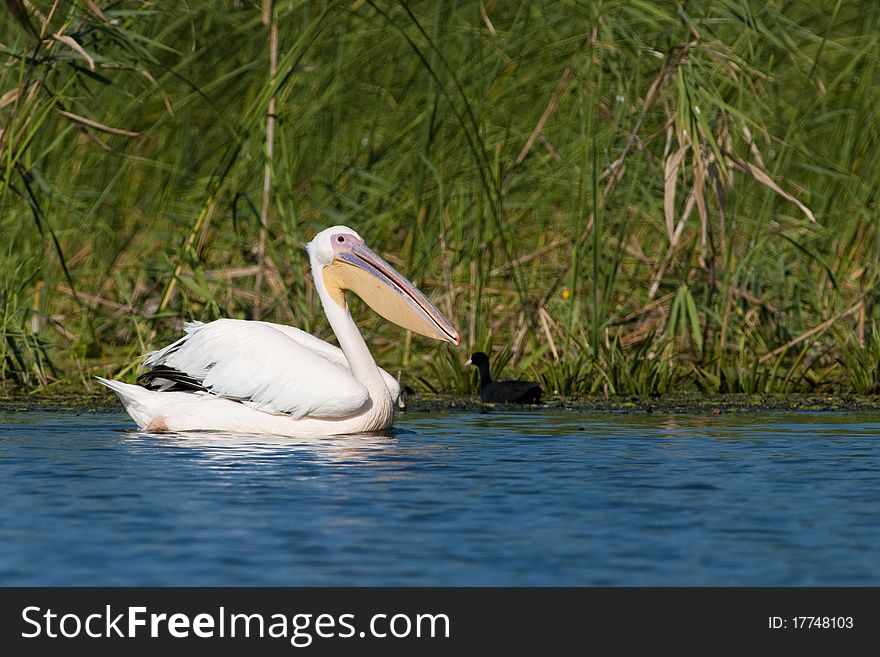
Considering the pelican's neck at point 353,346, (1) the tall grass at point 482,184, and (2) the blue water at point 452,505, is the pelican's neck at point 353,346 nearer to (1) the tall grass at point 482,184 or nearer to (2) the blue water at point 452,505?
(2) the blue water at point 452,505

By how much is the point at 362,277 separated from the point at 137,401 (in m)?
1.33

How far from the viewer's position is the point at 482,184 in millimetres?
9414

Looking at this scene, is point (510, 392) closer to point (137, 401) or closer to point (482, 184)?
point (482, 184)

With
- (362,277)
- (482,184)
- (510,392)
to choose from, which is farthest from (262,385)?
(482,184)

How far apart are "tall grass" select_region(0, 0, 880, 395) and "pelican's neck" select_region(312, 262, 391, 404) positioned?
68cm

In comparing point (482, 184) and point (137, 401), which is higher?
point (482, 184)

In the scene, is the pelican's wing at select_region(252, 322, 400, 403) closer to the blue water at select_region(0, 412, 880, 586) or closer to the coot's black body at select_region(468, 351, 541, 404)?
the blue water at select_region(0, 412, 880, 586)

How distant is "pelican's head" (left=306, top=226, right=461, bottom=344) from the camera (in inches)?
328

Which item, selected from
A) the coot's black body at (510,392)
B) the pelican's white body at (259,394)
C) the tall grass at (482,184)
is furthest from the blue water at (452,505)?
the tall grass at (482,184)

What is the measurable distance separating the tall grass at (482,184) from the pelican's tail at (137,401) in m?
1.10

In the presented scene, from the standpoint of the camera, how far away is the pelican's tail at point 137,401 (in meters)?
7.82

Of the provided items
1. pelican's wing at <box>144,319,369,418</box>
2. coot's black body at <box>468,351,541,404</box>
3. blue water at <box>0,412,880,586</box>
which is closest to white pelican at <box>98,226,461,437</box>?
pelican's wing at <box>144,319,369,418</box>

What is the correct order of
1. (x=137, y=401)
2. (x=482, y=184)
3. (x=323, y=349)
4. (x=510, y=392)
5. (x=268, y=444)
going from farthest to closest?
(x=482, y=184) < (x=510, y=392) < (x=323, y=349) < (x=137, y=401) < (x=268, y=444)
